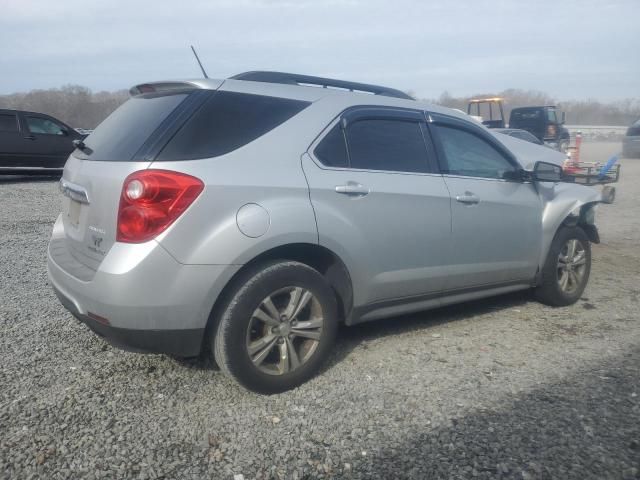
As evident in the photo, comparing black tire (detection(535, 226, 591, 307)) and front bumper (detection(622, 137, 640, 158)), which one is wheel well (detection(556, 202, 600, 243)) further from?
front bumper (detection(622, 137, 640, 158))

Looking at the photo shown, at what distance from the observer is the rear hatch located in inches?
113

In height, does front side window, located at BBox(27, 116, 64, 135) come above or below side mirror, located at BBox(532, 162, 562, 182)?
above

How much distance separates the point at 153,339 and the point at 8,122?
513 inches

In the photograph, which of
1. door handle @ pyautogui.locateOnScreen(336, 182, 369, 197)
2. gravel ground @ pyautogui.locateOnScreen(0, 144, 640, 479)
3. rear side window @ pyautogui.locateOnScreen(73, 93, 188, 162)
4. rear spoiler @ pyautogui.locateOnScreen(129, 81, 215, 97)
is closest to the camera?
gravel ground @ pyautogui.locateOnScreen(0, 144, 640, 479)

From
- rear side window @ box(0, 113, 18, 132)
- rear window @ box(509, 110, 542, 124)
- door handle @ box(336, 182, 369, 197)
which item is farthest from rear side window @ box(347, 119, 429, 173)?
rear window @ box(509, 110, 542, 124)

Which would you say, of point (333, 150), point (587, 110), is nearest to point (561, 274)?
point (333, 150)

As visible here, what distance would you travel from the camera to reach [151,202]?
2.73 metres

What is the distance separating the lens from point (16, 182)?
1382 centimetres

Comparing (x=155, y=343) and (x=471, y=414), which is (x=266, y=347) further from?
(x=471, y=414)

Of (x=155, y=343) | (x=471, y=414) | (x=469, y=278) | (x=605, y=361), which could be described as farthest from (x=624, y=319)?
(x=155, y=343)

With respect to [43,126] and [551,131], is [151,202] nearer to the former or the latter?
[43,126]

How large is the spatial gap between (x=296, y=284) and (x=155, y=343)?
800 millimetres

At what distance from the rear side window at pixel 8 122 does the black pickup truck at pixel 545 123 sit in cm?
2013

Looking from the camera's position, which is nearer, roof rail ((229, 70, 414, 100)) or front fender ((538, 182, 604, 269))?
roof rail ((229, 70, 414, 100))
